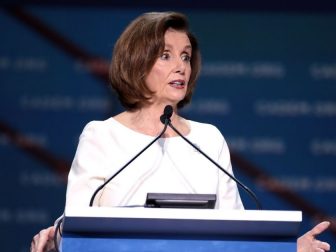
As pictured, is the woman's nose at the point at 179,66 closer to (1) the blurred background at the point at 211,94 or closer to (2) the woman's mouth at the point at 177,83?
(2) the woman's mouth at the point at 177,83

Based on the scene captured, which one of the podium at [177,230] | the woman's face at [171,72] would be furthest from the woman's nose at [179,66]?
the podium at [177,230]

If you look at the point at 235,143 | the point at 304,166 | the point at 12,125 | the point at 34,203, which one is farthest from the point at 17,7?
the point at 304,166

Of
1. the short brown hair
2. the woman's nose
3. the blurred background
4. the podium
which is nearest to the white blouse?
the short brown hair

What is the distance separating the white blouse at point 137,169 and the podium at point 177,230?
2.00ft

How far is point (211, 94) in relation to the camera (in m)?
4.35

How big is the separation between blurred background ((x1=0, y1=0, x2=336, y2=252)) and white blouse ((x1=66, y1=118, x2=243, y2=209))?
132 cm

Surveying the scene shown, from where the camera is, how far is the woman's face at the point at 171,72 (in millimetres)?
2939

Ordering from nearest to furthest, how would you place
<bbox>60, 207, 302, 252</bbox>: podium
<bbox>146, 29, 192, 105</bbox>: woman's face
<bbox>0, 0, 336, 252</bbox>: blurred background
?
<bbox>60, 207, 302, 252</bbox>: podium
<bbox>146, 29, 192, 105</bbox>: woman's face
<bbox>0, 0, 336, 252</bbox>: blurred background

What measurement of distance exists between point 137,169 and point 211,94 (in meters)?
1.51

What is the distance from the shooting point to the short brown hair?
2.95 meters

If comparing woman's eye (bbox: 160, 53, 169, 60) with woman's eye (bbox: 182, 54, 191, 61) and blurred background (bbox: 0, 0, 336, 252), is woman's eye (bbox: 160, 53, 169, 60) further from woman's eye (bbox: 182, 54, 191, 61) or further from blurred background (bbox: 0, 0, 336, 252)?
blurred background (bbox: 0, 0, 336, 252)

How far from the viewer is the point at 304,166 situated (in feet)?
14.3

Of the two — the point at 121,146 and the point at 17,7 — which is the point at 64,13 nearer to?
the point at 17,7

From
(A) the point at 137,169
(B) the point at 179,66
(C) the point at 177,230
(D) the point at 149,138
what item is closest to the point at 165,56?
(B) the point at 179,66
